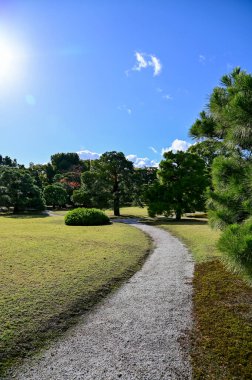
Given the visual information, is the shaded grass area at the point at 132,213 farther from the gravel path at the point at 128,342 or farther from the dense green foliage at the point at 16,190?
the gravel path at the point at 128,342

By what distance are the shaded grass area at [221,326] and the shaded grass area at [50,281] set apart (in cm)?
253

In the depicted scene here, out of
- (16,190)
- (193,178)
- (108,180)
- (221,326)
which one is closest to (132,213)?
(108,180)

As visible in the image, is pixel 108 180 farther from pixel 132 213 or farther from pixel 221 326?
pixel 221 326

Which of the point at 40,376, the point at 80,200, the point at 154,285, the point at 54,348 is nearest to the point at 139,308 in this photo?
the point at 154,285

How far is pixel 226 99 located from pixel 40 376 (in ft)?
21.9

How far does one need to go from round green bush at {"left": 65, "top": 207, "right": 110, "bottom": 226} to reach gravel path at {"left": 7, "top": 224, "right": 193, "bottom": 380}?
54.3ft

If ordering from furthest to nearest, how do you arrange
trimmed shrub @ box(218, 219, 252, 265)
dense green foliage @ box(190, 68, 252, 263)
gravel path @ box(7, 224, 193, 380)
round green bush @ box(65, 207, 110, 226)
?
round green bush @ box(65, 207, 110, 226), dense green foliage @ box(190, 68, 252, 263), gravel path @ box(7, 224, 193, 380), trimmed shrub @ box(218, 219, 252, 265)

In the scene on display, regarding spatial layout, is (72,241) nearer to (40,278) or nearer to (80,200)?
(40,278)

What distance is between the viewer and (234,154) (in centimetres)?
668

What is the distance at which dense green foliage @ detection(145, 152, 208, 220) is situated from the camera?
2706 cm

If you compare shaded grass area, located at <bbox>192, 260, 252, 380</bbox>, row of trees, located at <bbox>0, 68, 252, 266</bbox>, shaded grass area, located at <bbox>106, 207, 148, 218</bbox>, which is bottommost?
shaded grass area, located at <bbox>192, 260, 252, 380</bbox>

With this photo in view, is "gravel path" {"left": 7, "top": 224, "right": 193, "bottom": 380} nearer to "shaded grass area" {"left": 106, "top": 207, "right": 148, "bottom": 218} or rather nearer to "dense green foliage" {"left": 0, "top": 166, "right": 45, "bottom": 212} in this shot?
"shaded grass area" {"left": 106, "top": 207, "right": 148, "bottom": 218}

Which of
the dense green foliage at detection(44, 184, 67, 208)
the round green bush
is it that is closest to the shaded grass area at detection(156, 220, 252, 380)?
the round green bush

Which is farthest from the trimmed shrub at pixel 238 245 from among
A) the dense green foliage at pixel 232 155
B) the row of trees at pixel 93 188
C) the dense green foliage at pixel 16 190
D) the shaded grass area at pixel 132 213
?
the dense green foliage at pixel 16 190
